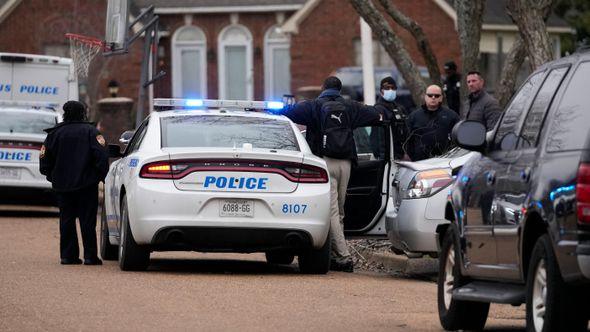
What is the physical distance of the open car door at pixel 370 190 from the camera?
635 inches

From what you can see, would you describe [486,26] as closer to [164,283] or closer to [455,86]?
[455,86]

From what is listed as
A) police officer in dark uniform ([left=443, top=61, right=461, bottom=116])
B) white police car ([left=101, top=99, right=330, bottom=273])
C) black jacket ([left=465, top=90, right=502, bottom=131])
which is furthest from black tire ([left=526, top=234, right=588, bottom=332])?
police officer in dark uniform ([left=443, top=61, right=461, bottom=116])

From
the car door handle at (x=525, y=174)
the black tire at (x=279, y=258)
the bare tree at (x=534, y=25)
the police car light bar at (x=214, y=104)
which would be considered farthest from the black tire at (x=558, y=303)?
the bare tree at (x=534, y=25)

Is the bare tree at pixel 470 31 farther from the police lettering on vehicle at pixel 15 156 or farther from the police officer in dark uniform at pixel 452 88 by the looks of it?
the police lettering on vehicle at pixel 15 156

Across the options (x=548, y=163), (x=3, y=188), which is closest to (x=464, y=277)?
(x=548, y=163)

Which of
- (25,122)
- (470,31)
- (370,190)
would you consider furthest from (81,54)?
(370,190)

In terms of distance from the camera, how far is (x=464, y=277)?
10336mm

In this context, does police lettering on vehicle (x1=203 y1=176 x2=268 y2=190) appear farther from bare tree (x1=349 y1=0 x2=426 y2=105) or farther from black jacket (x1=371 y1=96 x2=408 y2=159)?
bare tree (x1=349 y1=0 x2=426 y2=105)

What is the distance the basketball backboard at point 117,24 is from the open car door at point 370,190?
10.8 metres

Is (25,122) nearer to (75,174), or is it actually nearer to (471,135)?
(75,174)

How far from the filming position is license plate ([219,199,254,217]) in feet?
45.9

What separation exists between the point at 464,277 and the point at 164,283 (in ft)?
12.5

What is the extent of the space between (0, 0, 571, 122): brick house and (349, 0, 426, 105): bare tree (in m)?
A: 24.7

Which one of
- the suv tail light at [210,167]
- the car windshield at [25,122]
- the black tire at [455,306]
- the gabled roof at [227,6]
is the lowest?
the black tire at [455,306]
